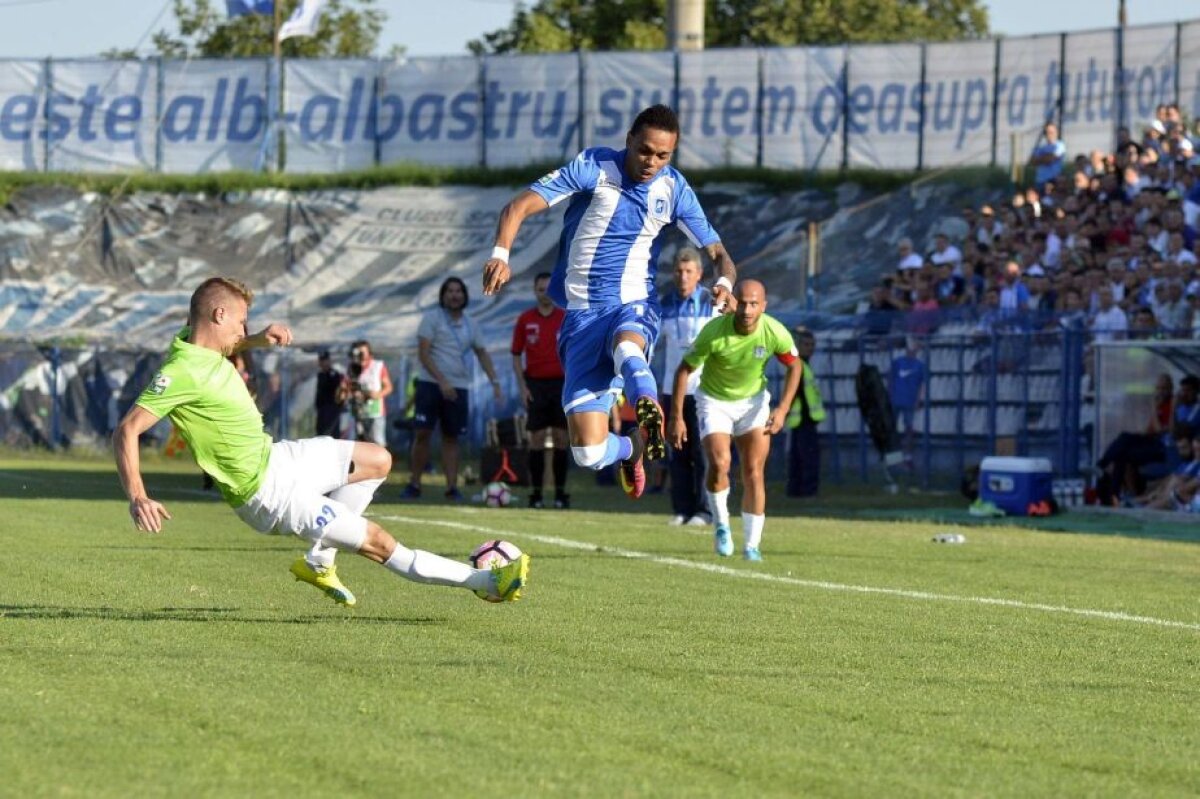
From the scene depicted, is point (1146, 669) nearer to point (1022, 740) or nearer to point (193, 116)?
point (1022, 740)

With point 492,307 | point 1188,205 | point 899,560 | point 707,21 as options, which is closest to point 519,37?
point 707,21

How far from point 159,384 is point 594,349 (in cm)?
335

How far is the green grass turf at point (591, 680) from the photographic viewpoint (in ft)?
Answer: 18.0

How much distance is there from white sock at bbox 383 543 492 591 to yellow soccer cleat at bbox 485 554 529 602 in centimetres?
10

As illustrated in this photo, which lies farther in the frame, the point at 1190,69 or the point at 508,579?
the point at 1190,69

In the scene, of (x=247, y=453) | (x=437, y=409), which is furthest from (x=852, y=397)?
(x=247, y=453)

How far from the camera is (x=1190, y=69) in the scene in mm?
33375

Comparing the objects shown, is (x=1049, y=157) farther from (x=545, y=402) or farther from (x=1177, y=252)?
(x=545, y=402)

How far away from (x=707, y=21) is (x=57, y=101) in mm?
30677

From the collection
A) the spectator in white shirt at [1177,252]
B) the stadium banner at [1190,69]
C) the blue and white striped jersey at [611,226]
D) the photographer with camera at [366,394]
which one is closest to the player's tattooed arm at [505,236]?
the blue and white striped jersey at [611,226]

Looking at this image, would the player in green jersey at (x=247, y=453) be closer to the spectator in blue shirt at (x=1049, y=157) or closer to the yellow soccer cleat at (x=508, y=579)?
the yellow soccer cleat at (x=508, y=579)

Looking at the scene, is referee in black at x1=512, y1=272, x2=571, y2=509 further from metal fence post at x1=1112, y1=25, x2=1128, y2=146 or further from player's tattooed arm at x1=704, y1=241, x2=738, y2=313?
metal fence post at x1=1112, y1=25, x2=1128, y2=146

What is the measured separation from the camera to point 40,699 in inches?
252

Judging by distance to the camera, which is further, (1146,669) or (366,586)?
(366,586)
